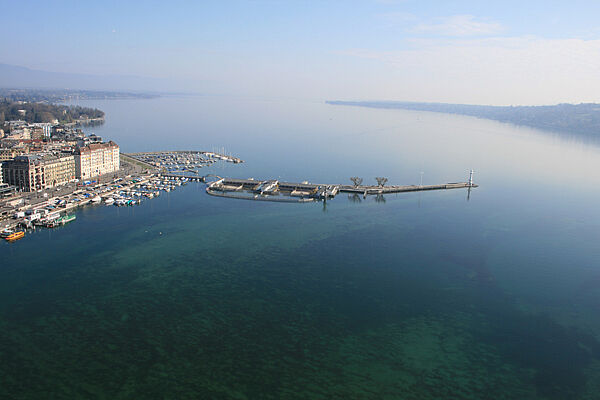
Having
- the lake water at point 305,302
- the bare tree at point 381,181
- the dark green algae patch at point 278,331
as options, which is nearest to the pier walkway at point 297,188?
the bare tree at point 381,181

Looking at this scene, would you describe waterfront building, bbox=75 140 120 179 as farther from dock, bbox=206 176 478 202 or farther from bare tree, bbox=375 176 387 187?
bare tree, bbox=375 176 387 187

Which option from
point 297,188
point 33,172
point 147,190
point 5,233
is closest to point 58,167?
point 33,172

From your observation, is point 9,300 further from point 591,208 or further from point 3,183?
point 591,208

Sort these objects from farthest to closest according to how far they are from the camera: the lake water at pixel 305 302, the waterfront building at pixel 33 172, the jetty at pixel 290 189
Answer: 1. the jetty at pixel 290 189
2. the waterfront building at pixel 33 172
3. the lake water at pixel 305 302

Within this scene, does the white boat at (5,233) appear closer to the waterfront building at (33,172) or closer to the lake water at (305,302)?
the lake water at (305,302)

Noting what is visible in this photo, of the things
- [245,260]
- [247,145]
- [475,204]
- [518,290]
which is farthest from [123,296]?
[247,145]

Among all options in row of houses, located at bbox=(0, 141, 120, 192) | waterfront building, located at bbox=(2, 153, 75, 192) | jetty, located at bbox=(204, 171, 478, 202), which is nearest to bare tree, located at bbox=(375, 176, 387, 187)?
jetty, located at bbox=(204, 171, 478, 202)

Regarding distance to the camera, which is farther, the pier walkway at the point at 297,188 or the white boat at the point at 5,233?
the pier walkway at the point at 297,188
